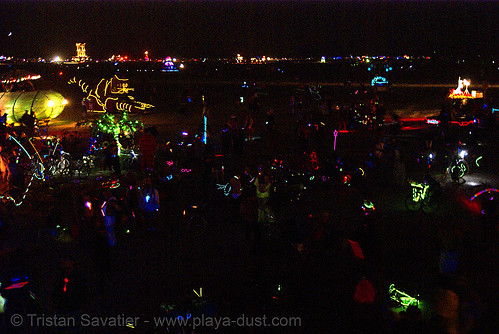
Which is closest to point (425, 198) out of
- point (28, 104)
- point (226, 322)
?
point (226, 322)

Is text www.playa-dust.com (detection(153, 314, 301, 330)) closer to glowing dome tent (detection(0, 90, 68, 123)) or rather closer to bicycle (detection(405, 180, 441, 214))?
bicycle (detection(405, 180, 441, 214))

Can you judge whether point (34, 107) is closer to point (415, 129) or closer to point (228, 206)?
point (228, 206)

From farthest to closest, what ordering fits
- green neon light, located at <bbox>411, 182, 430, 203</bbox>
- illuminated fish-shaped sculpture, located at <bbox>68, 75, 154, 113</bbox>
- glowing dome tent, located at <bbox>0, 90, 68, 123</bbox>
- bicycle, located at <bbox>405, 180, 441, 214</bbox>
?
glowing dome tent, located at <bbox>0, 90, 68, 123</bbox>
illuminated fish-shaped sculpture, located at <bbox>68, 75, 154, 113</bbox>
green neon light, located at <bbox>411, 182, 430, 203</bbox>
bicycle, located at <bbox>405, 180, 441, 214</bbox>

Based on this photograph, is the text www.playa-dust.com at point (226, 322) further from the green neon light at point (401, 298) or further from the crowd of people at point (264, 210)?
the green neon light at point (401, 298)

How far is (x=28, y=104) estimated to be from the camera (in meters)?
22.5

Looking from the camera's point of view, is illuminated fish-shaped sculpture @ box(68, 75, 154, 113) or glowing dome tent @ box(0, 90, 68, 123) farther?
glowing dome tent @ box(0, 90, 68, 123)

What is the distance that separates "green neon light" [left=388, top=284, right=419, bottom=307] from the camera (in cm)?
746

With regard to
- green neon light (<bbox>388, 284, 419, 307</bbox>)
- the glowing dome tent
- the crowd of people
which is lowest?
green neon light (<bbox>388, 284, 419, 307</bbox>)

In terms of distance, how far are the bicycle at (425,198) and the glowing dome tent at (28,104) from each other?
58.9 feet

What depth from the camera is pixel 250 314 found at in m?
6.44

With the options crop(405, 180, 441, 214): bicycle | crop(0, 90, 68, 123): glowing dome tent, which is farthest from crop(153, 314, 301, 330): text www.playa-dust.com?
crop(0, 90, 68, 123): glowing dome tent

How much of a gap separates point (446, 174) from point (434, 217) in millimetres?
3882

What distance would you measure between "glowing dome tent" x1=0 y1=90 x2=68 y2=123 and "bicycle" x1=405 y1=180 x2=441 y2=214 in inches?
706

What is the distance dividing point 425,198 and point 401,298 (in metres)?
4.70
